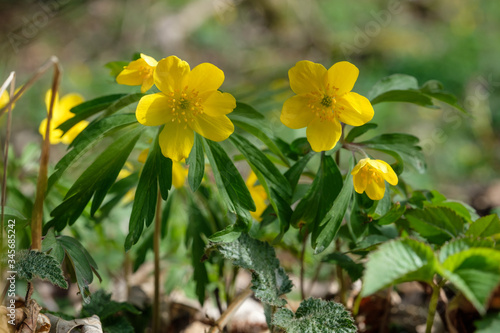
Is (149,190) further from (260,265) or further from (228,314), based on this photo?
(228,314)

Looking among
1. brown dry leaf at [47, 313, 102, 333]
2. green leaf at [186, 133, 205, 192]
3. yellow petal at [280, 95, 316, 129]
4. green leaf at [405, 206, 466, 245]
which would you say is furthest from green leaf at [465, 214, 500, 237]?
brown dry leaf at [47, 313, 102, 333]

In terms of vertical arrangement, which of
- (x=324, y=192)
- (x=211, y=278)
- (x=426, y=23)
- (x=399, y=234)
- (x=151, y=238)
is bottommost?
(x=426, y=23)

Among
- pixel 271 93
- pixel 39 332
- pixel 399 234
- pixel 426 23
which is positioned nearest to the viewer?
pixel 39 332

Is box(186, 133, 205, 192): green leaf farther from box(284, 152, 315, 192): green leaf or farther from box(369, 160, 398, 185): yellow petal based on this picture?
box(369, 160, 398, 185): yellow petal

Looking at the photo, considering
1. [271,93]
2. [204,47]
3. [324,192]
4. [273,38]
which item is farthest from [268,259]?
[273,38]

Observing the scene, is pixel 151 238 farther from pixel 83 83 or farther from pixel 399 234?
pixel 83 83

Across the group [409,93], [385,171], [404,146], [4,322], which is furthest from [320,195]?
[4,322]

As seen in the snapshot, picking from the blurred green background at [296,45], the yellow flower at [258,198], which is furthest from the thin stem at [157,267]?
the blurred green background at [296,45]
